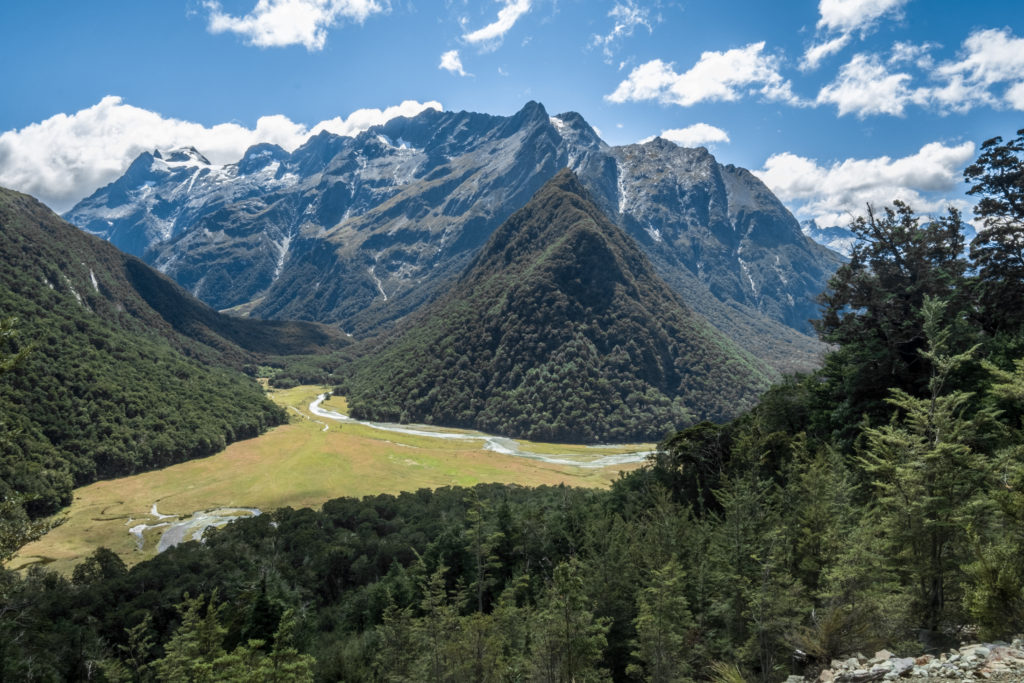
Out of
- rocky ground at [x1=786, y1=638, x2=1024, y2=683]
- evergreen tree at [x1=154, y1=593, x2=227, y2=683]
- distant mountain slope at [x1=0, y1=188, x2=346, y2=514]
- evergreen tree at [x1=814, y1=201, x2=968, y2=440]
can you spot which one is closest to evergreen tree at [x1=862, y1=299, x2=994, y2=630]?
rocky ground at [x1=786, y1=638, x2=1024, y2=683]

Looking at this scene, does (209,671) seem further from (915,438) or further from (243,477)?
(243,477)

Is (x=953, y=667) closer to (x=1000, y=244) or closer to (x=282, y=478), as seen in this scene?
(x=1000, y=244)

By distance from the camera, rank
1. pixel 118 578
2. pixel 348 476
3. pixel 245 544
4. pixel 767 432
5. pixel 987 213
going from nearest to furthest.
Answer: pixel 987 213 → pixel 767 432 → pixel 118 578 → pixel 245 544 → pixel 348 476

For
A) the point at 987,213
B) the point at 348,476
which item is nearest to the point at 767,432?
the point at 987,213

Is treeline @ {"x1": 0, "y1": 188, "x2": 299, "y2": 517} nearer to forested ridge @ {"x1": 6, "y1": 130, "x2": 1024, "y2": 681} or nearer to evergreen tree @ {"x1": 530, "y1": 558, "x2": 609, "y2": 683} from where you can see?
forested ridge @ {"x1": 6, "y1": 130, "x2": 1024, "y2": 681}

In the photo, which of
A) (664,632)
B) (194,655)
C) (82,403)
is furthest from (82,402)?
(664,632)
